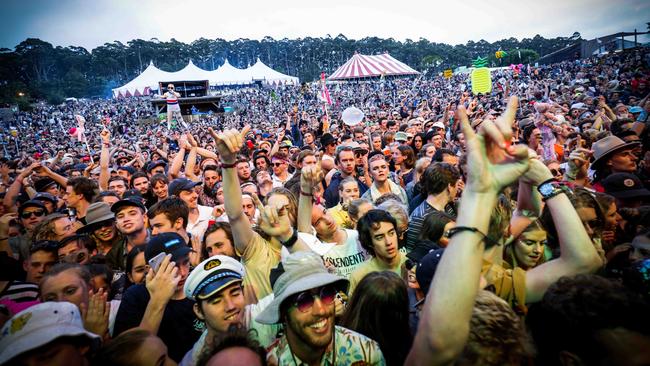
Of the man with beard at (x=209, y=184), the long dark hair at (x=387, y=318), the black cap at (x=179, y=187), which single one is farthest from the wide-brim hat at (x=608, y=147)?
the man with beard at (x=209, y=184)

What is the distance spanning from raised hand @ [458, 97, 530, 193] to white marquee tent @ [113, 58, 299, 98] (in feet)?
144

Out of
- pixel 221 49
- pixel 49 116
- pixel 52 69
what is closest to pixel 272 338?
pixel 49 116

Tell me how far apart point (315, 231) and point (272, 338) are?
138 cm

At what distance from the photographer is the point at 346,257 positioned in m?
3.16

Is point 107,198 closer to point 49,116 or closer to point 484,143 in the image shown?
point 484,143

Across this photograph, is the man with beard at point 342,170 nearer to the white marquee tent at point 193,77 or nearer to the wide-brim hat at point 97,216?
the wide-brim hat at point 97,216

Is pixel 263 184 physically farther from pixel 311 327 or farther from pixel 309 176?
pixel 311 327

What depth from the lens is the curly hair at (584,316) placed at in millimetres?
1262

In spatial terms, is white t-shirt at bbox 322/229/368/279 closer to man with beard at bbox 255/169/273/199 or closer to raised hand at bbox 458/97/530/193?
raised hand at bbox 458/97/530/193

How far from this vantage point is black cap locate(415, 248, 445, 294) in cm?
205

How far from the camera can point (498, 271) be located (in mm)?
1930

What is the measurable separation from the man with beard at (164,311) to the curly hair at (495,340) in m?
1.77

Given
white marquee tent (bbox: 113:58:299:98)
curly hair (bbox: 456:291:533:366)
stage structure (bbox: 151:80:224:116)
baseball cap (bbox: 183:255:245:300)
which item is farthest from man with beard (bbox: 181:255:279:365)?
white marquee tent (bbox: 113:58:299:98)

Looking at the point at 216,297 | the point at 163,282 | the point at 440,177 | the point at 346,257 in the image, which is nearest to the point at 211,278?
the point at 216,297
